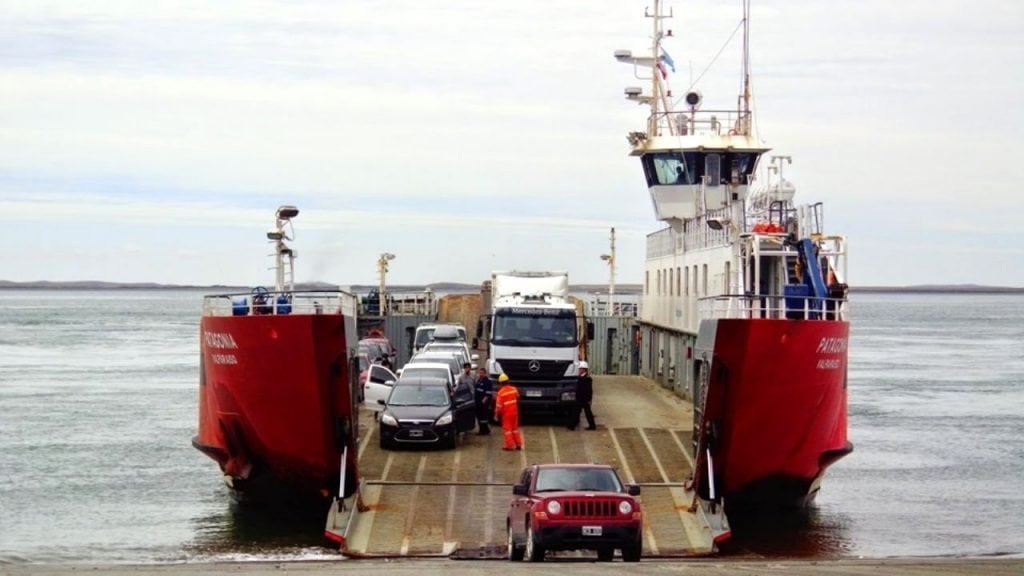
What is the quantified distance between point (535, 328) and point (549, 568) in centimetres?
1555

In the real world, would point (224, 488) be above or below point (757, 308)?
below

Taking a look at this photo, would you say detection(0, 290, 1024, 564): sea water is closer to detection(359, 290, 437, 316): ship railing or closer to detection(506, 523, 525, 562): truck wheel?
detection(506, 523, 525, 562): truck wheel

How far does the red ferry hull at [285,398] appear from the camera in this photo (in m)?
24.3

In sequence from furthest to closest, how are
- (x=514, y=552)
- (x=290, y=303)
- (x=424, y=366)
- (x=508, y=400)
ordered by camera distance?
(x=424, y=366) < (x=508, y=400) < (x=290, y=303) < (x=514, y=552)

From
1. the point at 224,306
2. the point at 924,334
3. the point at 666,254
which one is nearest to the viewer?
the point at 224,306

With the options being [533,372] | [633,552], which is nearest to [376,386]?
[533,372]

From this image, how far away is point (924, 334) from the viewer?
451 ft

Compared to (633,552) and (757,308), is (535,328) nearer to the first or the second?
(757,308)

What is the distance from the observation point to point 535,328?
3281 centimetres

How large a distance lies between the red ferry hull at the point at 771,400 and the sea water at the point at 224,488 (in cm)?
129

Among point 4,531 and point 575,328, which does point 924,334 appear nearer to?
point 575,328

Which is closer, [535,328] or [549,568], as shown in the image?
[549,568]

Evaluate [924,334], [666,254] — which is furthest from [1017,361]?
[666,254]

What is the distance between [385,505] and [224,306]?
16.5ft
